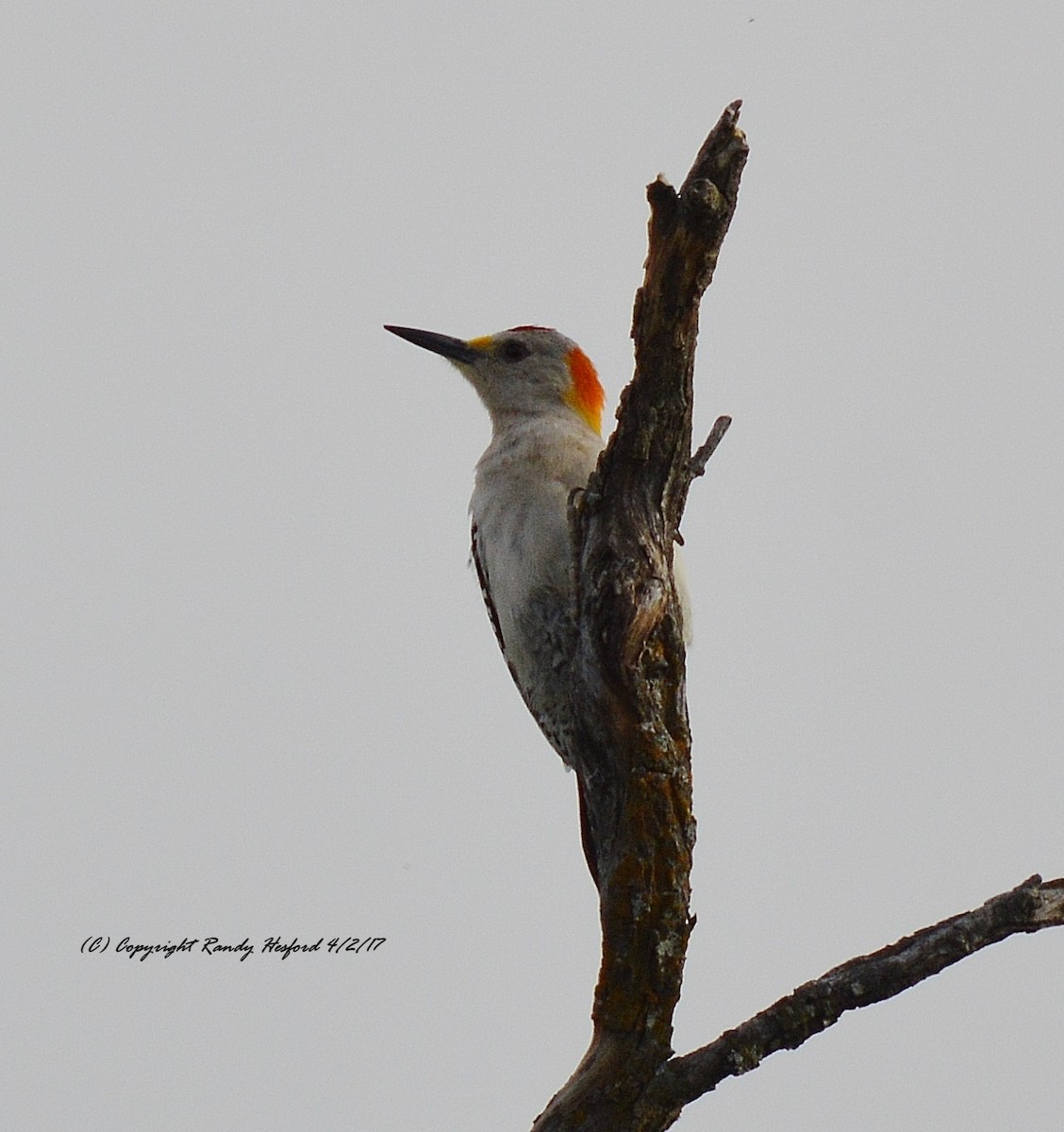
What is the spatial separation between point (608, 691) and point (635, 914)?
0.82 meters

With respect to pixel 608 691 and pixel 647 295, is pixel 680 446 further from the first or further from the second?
pixel 608 691

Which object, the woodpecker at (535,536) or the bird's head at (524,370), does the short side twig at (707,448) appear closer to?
the woodpecker at (535,536)

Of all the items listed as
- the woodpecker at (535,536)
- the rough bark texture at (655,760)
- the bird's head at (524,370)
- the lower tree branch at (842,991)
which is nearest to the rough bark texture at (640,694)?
the rough bark texture at (655,760)

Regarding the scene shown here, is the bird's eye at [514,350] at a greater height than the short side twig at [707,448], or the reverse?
the bird's eye at [514,350]

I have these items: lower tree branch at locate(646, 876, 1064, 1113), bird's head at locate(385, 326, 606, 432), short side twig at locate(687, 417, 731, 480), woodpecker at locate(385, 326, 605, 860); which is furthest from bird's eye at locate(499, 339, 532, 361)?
lower tree branch at locate(646, 876, 1064, 1113)

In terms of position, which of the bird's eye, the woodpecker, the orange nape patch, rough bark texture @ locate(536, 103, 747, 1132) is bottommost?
rough bark texture @ locate(536, 103, 747, 1132)

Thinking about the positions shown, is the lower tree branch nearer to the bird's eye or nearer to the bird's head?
the bird's head

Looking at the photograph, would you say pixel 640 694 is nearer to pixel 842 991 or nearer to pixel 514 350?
pixel 842 991

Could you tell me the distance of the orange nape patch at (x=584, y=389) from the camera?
8.71 metres

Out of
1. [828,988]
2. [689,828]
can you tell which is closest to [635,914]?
[689,828]

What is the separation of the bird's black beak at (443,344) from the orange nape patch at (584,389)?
617 mm

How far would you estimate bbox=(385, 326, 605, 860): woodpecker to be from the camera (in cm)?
689

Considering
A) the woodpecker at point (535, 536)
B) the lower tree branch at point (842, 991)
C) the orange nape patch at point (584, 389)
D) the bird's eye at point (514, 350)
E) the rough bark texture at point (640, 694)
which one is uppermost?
the bird's eye at point (514, 350)

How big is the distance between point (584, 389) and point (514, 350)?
0.51 metres
